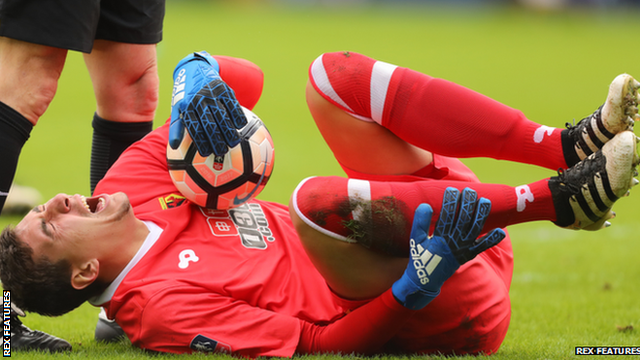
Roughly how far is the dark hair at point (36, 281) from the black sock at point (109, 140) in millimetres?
927

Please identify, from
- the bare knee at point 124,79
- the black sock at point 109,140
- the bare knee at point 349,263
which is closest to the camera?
the bare knee at point 349,263

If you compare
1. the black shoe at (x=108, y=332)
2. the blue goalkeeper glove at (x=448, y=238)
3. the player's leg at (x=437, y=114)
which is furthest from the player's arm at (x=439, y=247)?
the black shoe at (x=108, y=332)

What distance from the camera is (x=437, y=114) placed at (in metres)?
2.48

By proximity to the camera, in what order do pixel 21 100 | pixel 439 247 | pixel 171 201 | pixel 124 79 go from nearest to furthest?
pixel 439 247 < pixel 21 100 < pixel 171 201 < pixel 124 79

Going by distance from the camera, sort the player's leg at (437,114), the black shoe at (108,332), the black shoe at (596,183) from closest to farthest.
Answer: the black shoe at (596,183) < the player's leg at (437,114) < the black shoe at (108,332)

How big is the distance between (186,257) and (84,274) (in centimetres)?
39

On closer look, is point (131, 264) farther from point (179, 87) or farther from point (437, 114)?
point (437, 114)

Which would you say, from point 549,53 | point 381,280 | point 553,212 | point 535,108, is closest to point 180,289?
point 381,280

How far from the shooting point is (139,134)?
11.5 ft

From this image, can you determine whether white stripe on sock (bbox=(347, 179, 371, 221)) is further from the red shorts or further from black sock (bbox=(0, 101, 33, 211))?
black sock (bbox=(0, 101, 33, 211))

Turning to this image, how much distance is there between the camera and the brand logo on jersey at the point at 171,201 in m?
2.83

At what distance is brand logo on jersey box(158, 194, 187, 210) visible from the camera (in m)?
2.83

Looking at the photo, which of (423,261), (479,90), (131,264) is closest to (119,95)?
(131,264)

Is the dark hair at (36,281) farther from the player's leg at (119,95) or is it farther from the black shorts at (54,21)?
the player's leg at (119,95)
